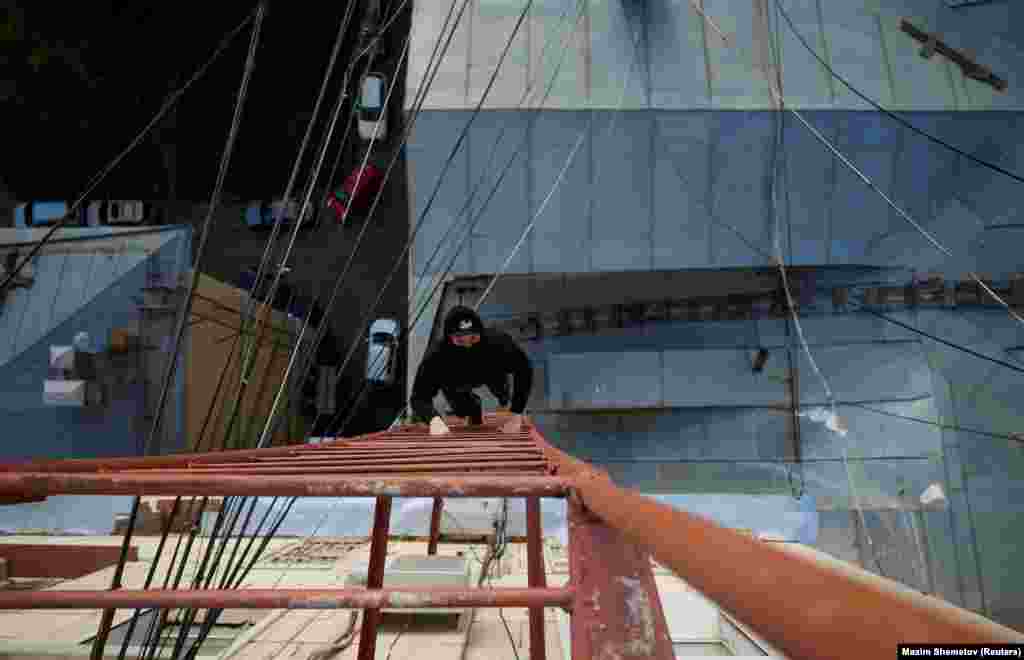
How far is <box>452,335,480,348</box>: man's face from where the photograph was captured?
463cm

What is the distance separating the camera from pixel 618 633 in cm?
129

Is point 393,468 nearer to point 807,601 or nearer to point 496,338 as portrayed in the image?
point 807,601

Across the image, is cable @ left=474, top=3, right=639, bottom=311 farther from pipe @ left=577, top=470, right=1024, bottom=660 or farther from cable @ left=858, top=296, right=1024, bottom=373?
pipe @ left=577, top=470, right=1024, bottom=660

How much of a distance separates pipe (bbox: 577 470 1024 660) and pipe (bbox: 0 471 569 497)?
2.11 ft

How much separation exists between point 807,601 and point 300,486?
1.19m

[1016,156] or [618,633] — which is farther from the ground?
[1016,156]

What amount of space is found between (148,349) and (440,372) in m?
8.56

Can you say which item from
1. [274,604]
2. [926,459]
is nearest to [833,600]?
[274,604]

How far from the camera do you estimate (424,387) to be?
16.2 ft

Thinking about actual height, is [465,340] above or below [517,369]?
above

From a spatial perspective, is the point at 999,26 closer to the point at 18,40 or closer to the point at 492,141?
the point at 492,141

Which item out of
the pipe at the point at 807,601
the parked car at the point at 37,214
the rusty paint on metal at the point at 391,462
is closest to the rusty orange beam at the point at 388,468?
the rusty paint on metal at the point at 391,462

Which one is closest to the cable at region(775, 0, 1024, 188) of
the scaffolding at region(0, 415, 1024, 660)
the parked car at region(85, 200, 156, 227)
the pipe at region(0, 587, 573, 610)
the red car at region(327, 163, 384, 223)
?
the scaffolding at region(0, 415, 1024, 660)

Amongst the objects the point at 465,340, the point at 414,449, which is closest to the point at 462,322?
the point at 465,340
